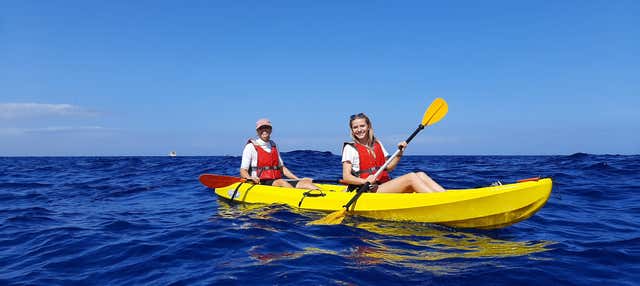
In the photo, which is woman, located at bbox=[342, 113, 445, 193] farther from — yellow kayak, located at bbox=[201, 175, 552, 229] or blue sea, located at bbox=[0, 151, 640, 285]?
blue sea, located at bbox=[0, 151, 640, 285]

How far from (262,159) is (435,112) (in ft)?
11.0

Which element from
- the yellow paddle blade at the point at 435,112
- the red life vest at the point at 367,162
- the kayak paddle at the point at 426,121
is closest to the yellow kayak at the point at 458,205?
the kayak paddle at the point at 426,121

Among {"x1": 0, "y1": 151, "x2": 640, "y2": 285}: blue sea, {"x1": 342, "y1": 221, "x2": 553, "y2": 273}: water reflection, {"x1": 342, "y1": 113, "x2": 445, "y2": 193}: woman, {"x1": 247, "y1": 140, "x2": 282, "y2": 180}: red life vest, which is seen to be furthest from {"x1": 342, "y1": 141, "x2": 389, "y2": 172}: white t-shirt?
{"x1": 247, "y1": 140, "x2": 282, "y2": 180}: red life vest

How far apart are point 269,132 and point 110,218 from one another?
10.3 feet

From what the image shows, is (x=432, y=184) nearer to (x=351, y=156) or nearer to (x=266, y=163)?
(x=351, y=156)

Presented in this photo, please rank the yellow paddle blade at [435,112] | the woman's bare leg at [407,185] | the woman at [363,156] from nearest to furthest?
Result: the woman's bare leg at [407,185] < the woman at [363,156] < the yellow paddle blade at [435,112]

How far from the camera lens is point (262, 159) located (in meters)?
8.02

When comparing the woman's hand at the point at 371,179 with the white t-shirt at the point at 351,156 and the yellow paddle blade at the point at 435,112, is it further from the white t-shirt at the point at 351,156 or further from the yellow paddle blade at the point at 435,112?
the yellow paddle blade at the point at 435,112

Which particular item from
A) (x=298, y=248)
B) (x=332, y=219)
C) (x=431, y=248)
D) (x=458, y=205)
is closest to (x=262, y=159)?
(x=332, y=219)

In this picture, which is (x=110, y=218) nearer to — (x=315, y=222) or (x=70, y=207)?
(x=70, y=207)

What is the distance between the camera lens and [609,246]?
4234 mm

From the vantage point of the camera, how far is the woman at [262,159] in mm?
7949

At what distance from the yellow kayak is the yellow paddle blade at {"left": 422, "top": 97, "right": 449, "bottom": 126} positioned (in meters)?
1.67

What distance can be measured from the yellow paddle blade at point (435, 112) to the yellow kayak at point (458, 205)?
65.9 inches
